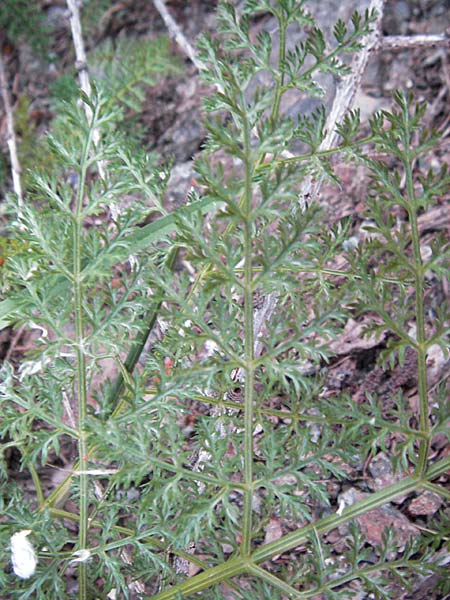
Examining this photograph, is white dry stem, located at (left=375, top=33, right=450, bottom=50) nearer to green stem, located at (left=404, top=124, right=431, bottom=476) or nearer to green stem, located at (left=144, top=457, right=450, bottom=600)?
green stem, located at (left=404, top=124, right=431, bottom=476)

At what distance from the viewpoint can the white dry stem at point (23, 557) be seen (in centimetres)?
137

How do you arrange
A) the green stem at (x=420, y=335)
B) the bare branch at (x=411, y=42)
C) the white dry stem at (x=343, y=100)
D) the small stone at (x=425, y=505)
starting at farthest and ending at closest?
1. the bare branch at (x=411, y=42)
2. the small stone at (x=425, y=505)
3. the white dry stem at (x=343, y=100)
4. the green stem at (x=420, y=335)

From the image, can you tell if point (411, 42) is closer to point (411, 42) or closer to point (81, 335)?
point (411, 42)

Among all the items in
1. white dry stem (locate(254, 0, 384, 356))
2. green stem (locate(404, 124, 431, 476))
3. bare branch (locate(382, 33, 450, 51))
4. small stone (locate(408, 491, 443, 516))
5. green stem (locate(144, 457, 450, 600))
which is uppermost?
bare branch (locate(382, 33, 450, 51))

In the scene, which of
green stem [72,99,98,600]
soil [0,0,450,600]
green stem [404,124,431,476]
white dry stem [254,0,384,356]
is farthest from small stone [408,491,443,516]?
green stem [72,99,98,600]

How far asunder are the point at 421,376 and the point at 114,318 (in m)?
0.63

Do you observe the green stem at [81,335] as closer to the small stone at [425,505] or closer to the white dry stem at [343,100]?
the white dry stem at [343,100]

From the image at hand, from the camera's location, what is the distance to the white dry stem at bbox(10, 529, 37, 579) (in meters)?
1.37

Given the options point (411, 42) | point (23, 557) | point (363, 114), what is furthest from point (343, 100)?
point (23, 557)

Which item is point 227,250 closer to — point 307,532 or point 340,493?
point 307,532

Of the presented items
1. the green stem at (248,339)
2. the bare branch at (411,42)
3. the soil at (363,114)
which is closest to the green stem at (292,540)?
the green stem at (248,339)

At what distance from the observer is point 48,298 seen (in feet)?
4.48

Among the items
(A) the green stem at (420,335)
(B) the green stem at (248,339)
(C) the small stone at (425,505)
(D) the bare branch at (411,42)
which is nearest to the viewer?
(B) the green stem at (248,339)

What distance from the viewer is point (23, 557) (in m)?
1.38
